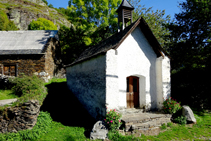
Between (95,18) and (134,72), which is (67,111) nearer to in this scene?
(134,72)

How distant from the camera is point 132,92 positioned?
24.3 feet

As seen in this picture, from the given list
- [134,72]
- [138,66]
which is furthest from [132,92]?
[138,66]

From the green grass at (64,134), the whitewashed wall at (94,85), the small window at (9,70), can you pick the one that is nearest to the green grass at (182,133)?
the green grass at (64,134)

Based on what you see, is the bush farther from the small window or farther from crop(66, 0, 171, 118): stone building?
crop(66, 0, 171, 118): stone building

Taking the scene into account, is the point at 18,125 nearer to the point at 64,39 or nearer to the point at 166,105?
the point at 166,105

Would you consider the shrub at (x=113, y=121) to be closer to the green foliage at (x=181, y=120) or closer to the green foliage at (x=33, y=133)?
the green foliage at (x=33, y=133)

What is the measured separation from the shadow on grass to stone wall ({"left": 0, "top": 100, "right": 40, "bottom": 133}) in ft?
5.14

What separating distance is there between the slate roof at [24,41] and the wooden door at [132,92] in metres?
10.9

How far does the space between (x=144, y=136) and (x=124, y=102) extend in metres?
1.87

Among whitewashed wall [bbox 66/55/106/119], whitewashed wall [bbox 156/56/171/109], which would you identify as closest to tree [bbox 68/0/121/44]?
whitewashed wall [bbox 66/55/106/119]

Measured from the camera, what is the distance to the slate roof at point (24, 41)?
44.3 ft

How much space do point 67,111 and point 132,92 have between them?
187 inches

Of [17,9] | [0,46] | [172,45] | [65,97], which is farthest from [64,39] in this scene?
[17,9]

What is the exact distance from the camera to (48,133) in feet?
20.0
